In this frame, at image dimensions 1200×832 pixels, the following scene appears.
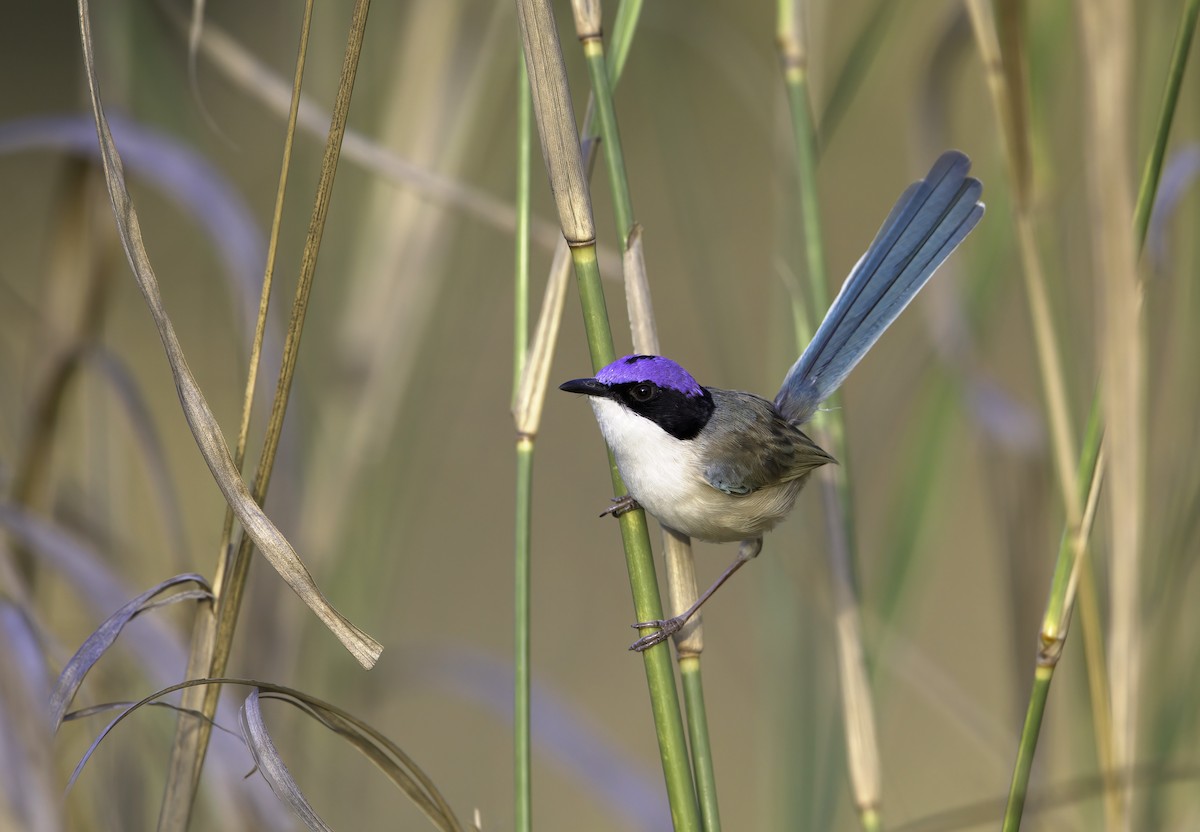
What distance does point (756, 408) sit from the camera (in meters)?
2.33

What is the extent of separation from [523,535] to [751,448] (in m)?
0.88

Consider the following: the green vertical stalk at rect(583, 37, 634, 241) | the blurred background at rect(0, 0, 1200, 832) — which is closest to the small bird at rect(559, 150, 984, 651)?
the blurred background at rect(0, 0, 1200, 832)

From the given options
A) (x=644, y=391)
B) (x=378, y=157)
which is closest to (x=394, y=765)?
(x=644, y=391)

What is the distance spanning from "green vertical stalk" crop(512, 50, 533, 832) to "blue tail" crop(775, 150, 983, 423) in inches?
26.0

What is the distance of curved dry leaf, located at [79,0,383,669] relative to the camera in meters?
1.22

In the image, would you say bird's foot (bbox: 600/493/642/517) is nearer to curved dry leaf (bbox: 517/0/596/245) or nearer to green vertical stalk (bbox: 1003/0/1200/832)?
curved dry leaf (bbox: 517/0/596/245)

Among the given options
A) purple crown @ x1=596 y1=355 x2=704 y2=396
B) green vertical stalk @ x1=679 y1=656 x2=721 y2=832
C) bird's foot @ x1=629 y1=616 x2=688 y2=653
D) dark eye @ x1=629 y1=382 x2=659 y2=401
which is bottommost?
green vertical stalk @ x1=679 y1=656 x2=721 y2=832

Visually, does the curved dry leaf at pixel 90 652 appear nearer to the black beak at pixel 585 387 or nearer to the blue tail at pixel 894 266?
the black beak at pixel 585 387

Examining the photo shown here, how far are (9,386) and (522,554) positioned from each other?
1.49 meters

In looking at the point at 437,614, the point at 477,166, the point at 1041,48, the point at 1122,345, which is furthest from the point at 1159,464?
the point at 437,614

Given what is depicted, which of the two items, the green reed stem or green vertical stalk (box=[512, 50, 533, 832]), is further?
green vertical stalk (box=[512, 50, 533, 832])

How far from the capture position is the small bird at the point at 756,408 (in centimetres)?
193

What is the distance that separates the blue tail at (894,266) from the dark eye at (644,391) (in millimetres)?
298

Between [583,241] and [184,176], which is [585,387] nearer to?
[583,241]
